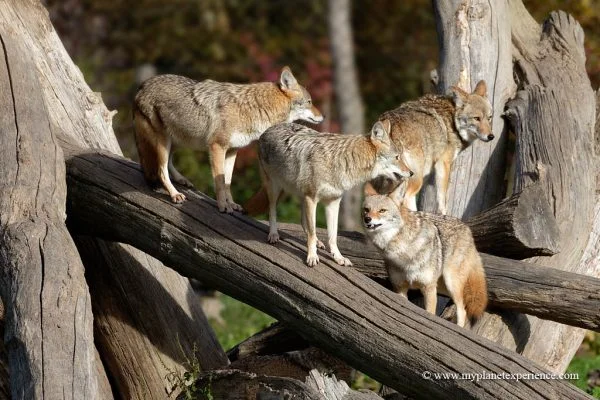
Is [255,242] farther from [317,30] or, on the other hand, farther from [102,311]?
[317,30]

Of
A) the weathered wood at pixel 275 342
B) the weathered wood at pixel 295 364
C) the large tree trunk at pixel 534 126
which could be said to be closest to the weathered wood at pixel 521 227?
the large tree trunk at pixel 534 126

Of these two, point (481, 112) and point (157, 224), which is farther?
point (481, 112)

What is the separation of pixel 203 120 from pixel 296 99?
0.87 metres

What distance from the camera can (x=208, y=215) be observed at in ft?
26.2

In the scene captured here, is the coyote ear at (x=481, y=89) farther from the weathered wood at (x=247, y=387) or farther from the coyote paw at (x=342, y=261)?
the weathered wood at (x=247, y=387)

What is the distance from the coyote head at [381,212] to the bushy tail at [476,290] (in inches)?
25.7

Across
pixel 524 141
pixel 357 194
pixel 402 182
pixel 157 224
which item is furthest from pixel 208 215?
pixel 357 194

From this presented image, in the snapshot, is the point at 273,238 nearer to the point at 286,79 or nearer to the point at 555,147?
the point at 286,79

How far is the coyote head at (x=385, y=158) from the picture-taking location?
800 cm

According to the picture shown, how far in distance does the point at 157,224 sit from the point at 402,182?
74.2 inches

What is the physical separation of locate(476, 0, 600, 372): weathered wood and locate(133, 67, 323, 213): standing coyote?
230cm

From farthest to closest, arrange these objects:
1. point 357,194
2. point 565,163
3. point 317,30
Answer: point 317,30 → point 357,194 → point 565,163

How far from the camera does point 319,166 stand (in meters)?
7.72

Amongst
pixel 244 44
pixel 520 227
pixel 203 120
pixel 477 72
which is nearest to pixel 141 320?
pixel 203 120
